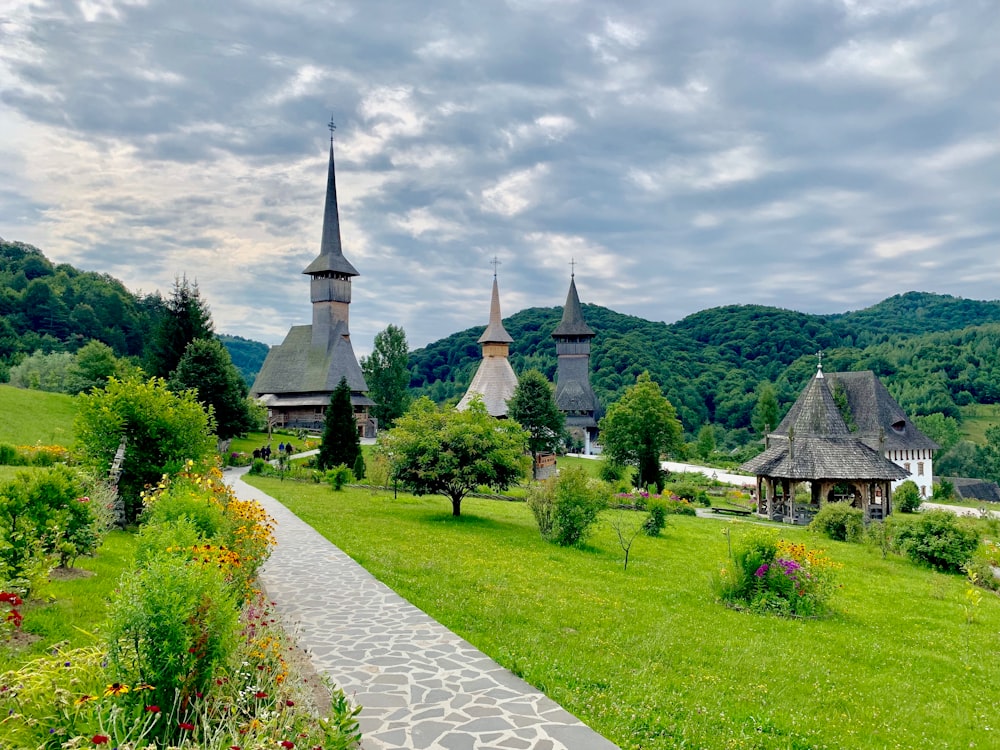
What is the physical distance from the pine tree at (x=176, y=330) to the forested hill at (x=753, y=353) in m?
41.1

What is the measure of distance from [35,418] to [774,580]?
32375 mm

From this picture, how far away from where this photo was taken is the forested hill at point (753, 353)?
66000mm

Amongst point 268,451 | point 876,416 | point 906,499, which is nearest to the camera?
point 906,499

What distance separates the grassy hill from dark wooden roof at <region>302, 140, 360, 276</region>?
2038 cm

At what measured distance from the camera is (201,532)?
299 inches

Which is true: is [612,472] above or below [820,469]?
below

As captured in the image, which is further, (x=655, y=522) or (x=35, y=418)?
(x=35, y=418)

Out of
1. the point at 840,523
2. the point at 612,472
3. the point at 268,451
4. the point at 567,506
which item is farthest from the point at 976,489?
the point at 268,451

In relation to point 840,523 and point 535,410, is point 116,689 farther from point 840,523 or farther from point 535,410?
point 535,410

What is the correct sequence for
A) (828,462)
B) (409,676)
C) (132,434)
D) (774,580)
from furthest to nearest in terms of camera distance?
(828,462) → (132,434) → (774,580) → (409,676)

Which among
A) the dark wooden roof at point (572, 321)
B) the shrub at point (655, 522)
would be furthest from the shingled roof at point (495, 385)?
the shrub at point (655, 522)

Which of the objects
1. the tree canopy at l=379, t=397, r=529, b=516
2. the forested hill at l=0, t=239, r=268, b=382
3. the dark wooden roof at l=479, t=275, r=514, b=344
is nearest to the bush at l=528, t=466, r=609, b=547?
the tree canopy at l=379, t=397, r=529, b=516

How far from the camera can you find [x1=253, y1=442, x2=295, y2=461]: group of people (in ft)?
105

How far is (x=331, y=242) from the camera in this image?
50.0 metres
